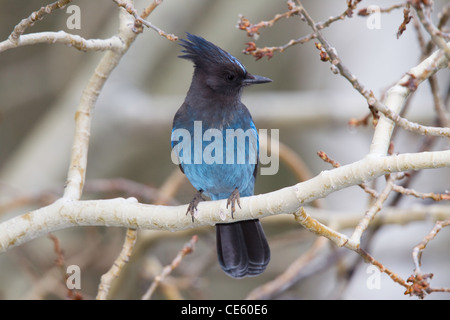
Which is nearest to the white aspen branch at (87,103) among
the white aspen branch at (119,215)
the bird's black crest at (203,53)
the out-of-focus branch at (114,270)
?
the white aspen branch at (119,215)

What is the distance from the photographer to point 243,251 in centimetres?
409

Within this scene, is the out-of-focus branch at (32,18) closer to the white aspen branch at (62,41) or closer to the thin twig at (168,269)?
the white aspen branch at (62,41)

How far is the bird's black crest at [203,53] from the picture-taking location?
13.1 feet

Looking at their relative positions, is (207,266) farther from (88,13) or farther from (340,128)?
(88,13)

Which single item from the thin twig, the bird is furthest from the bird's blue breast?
the thin twig

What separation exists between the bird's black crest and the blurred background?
59.6 inches

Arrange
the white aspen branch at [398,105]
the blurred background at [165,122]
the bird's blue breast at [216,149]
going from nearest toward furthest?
the white aspen branch at [398,105]
the bird's blue breast at [216,149]
the blurred background at [165,122]

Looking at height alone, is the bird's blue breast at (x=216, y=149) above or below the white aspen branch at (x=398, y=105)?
above

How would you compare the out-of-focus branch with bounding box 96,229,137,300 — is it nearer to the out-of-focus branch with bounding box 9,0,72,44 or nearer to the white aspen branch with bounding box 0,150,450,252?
the white aspen branch with bounding box 0,150,450,252

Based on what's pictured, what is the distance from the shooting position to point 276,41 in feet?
27.9

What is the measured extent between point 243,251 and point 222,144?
0.73m

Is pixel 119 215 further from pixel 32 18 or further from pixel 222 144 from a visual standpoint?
pixel 222 144

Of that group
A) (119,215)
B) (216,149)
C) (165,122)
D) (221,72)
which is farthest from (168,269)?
(165,122)
